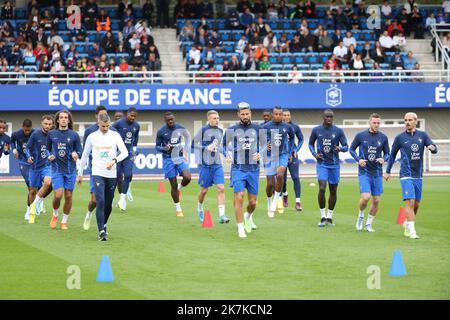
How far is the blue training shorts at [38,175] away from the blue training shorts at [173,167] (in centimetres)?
267

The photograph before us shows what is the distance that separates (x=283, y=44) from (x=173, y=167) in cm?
2160

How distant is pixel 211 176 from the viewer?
63.1 feet

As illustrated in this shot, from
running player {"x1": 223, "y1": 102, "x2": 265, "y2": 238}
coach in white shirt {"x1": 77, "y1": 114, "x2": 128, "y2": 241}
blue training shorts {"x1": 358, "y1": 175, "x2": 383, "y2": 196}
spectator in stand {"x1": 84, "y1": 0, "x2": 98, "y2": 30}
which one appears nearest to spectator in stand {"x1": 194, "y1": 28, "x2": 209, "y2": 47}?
spectator in stand {"x1": 84, "y1": 0, "x2": 98, "y2": 30}

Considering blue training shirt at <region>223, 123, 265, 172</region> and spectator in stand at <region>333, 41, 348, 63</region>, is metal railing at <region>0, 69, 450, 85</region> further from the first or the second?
blue training shirt at <region>223, 123, 265, 172</region>

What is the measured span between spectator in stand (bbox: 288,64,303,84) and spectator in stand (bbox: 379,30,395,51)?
16.4 feet

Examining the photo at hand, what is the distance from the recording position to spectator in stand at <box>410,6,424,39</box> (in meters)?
44.9

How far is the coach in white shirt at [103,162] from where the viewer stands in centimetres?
1619

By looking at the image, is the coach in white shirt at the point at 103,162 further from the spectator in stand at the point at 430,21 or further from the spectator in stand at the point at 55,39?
the spectator in stand at the point at 430,21

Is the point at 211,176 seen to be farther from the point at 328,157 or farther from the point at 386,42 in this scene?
the point at 386,42

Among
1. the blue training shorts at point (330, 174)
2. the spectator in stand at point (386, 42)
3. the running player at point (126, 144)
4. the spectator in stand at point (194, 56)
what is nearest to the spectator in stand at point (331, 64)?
the spectator in stand at point (386, 42)

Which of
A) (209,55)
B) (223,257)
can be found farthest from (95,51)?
(223,257)

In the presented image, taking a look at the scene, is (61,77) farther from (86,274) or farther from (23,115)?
(86,274)

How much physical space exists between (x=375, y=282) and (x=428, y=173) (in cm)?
2765
